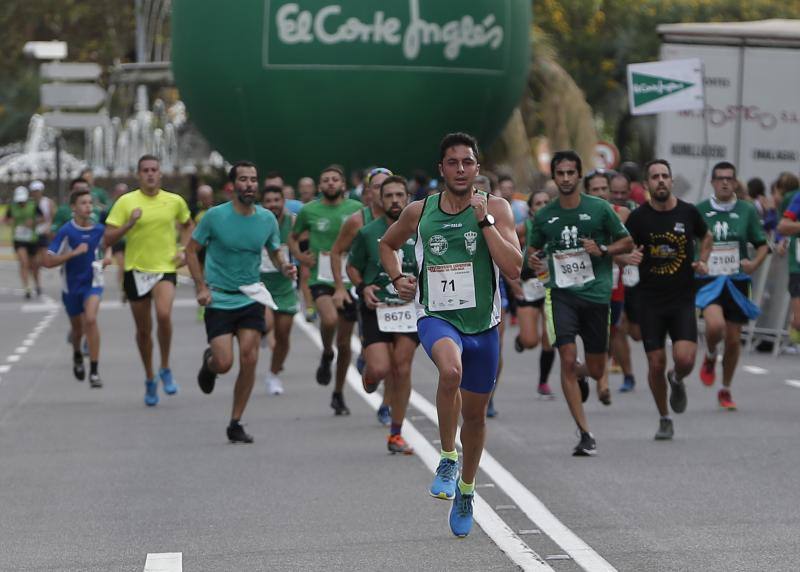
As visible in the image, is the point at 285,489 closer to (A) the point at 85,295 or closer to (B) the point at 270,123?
(A) the point at 85,295

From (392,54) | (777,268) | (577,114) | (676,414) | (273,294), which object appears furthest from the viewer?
(577,114)

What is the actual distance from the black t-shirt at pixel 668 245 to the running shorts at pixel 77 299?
5789 millimetres

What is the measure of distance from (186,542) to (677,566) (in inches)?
86.4

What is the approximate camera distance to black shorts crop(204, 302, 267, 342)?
37.9 feet

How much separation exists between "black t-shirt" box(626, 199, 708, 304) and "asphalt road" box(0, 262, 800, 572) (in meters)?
A: 0.95

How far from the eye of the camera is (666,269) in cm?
1141

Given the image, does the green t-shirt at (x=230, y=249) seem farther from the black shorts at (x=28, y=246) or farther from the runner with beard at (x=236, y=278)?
the black shorts at (x=28, y=246)

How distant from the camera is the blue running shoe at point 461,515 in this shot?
7867 mm

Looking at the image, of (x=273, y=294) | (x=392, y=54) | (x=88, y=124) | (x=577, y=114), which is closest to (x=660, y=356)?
(x=273, y=294)

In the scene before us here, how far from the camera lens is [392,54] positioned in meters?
25.4

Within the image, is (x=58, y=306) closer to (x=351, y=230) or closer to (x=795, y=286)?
(x=795, y=286)

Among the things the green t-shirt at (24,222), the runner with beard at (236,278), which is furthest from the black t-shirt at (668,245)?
the green t-shirt at (24,222)

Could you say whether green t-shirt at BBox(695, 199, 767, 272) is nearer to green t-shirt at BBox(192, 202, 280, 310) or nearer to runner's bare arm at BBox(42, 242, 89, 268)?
green t-shirt at BBox(192, 202, 280, 310)

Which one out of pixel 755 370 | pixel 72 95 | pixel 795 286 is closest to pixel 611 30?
pixel 72 95
